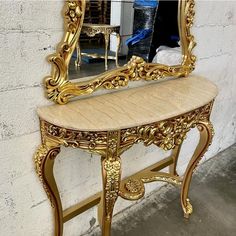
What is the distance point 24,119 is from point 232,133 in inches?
79.9

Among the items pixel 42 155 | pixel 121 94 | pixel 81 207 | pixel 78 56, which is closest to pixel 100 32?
pixel 78 56

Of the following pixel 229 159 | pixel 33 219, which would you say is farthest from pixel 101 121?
pixel 229 159

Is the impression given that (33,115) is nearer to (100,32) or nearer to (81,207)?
(100,32)

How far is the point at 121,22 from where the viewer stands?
1.16 meters

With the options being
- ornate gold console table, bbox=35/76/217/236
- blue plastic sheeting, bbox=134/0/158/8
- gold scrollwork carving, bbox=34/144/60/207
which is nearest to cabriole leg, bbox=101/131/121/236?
ornate gold console table, bbox=35/76/217/236

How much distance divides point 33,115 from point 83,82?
0.23 metres

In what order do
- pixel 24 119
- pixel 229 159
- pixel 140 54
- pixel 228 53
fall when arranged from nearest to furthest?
pixel 24 119
pixel 140 54
pixel 228 53
pixel 229 159

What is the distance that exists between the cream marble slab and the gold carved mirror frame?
48mm

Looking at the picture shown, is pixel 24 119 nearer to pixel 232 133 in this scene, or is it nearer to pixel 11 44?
pixel 11 44

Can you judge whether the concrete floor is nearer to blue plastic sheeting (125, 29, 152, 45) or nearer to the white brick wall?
the white brick wall

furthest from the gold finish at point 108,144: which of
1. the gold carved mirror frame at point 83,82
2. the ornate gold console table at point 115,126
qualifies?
the gold carved mirror frame at point 83,82

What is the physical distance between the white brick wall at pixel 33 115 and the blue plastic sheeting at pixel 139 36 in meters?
0.35

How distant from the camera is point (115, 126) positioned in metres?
0.91

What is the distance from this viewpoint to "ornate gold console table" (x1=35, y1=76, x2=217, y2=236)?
0.93m
